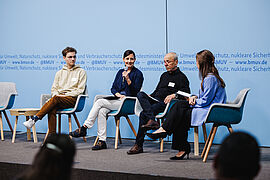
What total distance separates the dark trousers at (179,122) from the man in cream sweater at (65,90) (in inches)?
70.0

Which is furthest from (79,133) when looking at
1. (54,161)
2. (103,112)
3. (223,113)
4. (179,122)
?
(54,161)

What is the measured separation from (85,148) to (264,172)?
250 centimetres

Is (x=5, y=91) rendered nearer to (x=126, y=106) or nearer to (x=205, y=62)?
(x=126, y=106)

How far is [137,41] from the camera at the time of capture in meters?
6.18

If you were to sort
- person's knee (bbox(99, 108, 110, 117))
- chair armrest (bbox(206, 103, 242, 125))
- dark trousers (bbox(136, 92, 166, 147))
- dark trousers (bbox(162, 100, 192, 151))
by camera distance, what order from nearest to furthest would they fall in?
chair armrest (bbox(206, 103, 242, 125)) < dark trousers (bbox(162, 100, 192, 151)) < dark trousers (bbox(136, 92, 166, 147)) < person's knee (bbox(99, 108, 110, 117))

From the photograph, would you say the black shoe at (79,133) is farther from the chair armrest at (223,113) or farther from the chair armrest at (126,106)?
the chair armrest at (223,113)

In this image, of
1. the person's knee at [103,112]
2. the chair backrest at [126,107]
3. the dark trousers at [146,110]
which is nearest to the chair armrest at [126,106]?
the chair backrest at [126,107]

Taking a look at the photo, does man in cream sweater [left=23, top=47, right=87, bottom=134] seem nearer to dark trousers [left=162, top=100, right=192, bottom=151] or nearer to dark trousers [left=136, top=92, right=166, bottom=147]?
dark trousers [left=136, top=92, right=166, bottom=147]

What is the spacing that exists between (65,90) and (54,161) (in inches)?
181

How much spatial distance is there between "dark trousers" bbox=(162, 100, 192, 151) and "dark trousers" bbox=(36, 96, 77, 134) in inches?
69.7

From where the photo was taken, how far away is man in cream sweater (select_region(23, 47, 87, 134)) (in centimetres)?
550

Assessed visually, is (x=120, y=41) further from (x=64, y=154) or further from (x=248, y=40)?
(x=64, y=154)

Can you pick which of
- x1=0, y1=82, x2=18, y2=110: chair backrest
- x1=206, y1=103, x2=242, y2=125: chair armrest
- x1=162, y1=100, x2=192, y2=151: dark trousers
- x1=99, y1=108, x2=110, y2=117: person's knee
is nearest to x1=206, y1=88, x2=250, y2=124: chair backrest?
x1=206, y1=103, x2=242, y2=125: chair armrest

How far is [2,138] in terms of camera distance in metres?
6.15
